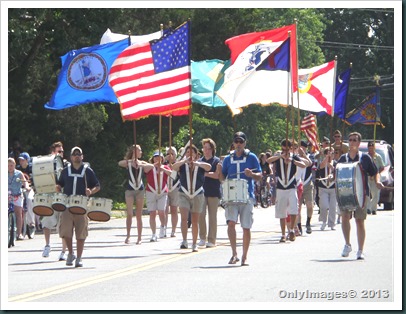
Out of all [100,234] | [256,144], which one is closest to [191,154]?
[100,234]

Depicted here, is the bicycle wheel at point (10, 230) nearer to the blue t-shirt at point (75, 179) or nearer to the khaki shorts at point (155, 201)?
the khaki shorts at point (155, 201)

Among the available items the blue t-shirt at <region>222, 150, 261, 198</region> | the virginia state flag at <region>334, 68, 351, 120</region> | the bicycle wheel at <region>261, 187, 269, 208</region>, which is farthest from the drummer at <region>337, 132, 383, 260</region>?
the bicycle wheel at <region>261, 187, 269, 208</region>

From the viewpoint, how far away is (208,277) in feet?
57.6

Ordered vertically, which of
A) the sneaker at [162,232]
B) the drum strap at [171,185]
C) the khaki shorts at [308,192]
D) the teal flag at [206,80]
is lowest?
the sneaker at [162,232]

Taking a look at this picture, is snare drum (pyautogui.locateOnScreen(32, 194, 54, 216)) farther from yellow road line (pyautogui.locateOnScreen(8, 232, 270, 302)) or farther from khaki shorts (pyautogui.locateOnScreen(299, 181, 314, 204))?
khaki shorts (pyautogui.locateOnScreen(299, 181, 314, 204))

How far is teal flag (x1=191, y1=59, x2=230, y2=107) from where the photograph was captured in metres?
34.2

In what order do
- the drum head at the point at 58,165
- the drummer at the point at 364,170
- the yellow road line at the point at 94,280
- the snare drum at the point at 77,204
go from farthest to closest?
the drum head at the point at 58,165 < the drummer at the point at 364,170 < the snare drum at the point at 77,204 < the yellow road line at the point at 94,280

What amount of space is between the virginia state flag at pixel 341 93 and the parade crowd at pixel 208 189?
2.96ft

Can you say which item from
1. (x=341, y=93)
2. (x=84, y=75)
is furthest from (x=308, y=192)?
(x=84, y=75)

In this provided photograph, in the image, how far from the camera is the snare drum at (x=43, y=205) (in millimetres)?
20053

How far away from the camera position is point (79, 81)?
28.9 metres

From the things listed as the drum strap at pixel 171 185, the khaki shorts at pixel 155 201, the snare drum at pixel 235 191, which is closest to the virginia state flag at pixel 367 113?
the drum strap at pixel 171 185

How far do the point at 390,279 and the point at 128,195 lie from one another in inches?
379

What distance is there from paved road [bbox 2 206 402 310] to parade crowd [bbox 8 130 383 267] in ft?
1.40
